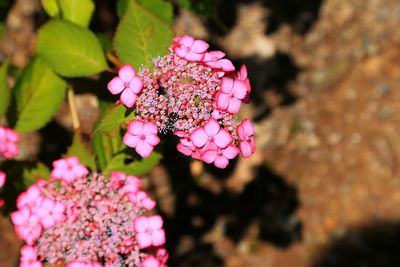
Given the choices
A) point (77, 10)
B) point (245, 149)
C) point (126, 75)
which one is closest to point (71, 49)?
point (77, 10)

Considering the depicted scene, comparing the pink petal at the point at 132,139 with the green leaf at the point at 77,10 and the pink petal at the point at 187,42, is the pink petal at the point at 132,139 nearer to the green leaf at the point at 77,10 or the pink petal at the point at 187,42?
the pink petal at the point at 187,42

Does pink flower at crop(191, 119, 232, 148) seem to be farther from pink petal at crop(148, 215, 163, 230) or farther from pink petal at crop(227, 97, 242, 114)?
pink petal at crop(148, 215, 163, 230)

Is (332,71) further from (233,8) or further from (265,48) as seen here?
(233,8)

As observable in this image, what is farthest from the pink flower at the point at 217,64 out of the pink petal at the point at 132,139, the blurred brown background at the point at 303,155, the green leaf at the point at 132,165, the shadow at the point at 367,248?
the shadow at the point at 367,248

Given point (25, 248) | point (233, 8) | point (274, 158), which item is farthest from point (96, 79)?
point (274, 158)

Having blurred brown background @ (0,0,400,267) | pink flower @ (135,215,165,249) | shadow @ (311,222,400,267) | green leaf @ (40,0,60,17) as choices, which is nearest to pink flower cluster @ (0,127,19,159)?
green leaf @ (40,0,60,17)

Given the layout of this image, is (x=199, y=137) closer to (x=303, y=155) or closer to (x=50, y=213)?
(x=50, y=213)
